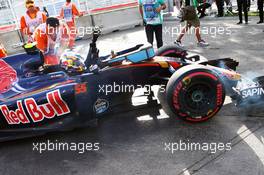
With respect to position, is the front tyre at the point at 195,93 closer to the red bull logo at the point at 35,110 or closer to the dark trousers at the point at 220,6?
the red bull logo at the point at 35,110

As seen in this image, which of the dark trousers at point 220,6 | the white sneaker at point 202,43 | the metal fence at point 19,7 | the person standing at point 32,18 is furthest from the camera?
the metal fence at point 19,7

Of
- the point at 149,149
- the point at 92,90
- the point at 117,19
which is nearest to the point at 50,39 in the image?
the point at 92,90

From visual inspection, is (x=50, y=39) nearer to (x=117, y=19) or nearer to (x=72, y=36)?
(x=72, y=36)

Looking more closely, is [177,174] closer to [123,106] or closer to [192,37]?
[123,106]

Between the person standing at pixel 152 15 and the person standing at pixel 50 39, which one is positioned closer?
the person standing at pixel 50 39

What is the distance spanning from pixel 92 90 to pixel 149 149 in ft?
3.30

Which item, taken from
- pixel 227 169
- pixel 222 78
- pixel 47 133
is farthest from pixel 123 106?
pixel 227 169

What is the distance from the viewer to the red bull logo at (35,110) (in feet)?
12.5

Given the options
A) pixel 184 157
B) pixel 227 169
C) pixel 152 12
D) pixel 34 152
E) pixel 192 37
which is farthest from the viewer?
pixel 192 37

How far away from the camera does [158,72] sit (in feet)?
14.5

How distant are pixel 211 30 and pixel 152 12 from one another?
368 cm

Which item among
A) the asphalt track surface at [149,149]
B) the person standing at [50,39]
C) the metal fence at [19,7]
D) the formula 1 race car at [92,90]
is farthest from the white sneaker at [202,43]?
the metal fence at [19,7]

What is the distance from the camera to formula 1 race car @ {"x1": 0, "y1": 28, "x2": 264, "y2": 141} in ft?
12.6

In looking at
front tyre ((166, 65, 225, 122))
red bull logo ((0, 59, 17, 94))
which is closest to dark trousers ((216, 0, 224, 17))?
front tyre ((166, 65, 225, 122))
